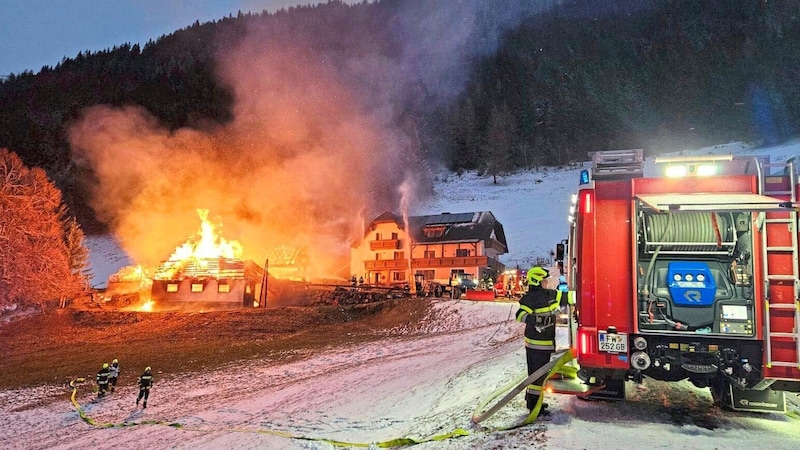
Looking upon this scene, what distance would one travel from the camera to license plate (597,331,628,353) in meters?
6.46

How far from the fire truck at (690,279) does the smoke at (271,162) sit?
146ft

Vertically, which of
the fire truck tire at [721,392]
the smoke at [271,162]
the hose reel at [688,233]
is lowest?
the fire truck tire at [721,392]

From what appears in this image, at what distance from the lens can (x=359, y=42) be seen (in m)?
126

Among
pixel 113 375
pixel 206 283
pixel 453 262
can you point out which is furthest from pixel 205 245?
pixel 113 375

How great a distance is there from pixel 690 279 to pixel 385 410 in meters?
6.34

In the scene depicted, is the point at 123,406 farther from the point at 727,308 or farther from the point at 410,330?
the point at 727,308

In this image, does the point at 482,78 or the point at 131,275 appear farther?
the point at 482,78

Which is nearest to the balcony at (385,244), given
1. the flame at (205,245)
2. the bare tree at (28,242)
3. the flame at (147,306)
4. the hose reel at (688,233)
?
the flame at (205,245)

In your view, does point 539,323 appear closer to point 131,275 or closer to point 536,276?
point 536,276

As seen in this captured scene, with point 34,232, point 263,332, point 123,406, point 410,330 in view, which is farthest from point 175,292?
point 123,406

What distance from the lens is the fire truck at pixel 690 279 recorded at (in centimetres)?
610

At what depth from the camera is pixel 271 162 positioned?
68.9 meters

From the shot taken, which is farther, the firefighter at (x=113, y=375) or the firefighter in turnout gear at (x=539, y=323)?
the firefighter at (x=113, y=375)

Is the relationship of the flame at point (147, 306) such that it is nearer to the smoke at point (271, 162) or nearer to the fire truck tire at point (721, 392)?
the smoke at point (271, 162)
